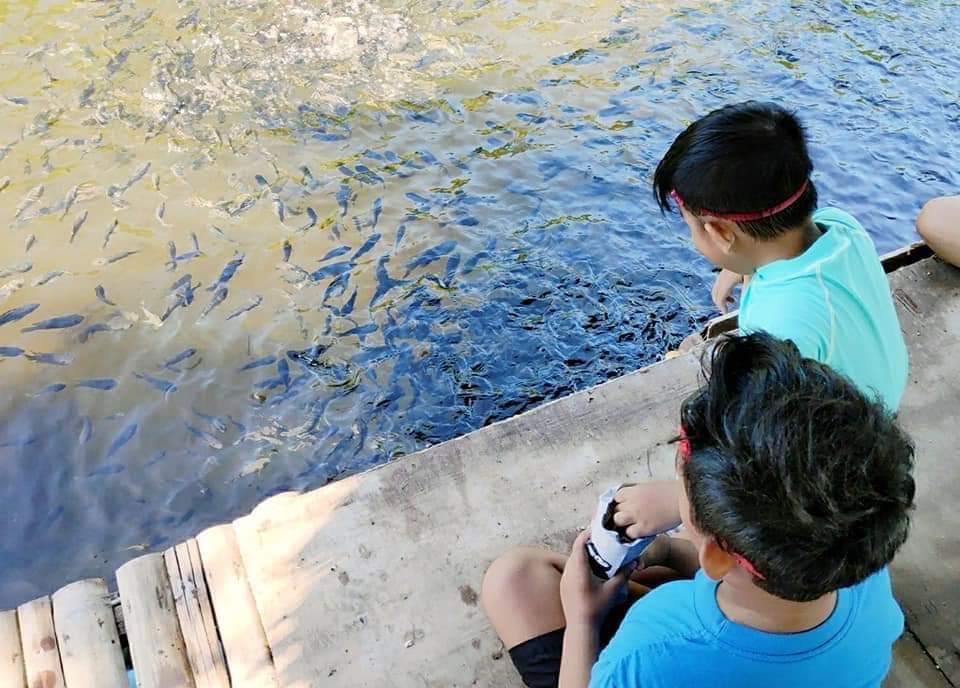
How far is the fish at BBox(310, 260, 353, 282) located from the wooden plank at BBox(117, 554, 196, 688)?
2.65m

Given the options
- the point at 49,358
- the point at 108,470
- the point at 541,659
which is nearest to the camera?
A: the point at 541,659

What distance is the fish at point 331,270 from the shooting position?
16.9ft

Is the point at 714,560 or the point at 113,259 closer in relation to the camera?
the point at 714,560

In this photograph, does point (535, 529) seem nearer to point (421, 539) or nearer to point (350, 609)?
point (421, 539)

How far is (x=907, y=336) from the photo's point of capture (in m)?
3.39

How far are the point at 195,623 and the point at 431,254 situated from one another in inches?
126

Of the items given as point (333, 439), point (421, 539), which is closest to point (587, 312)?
point (333, 439)

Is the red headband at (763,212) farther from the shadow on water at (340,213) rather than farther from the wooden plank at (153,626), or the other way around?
the shadow on water at (340,213)

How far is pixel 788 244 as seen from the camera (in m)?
2.28

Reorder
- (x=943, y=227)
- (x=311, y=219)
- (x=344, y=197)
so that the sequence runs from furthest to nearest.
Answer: (x=344, y=197) → (x=311, y=219) → (x=943, y=227)

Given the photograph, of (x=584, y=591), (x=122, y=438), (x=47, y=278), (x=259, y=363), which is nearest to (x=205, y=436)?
(x=122, y=438)

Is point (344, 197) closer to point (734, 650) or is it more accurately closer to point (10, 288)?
point (10, 288)

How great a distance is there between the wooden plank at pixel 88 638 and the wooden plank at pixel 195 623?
0.22 meters

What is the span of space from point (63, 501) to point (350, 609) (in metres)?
2.18
